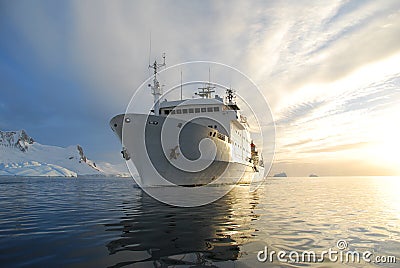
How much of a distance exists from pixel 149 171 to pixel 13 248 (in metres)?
16.6

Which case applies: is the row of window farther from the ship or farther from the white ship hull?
the white ship hull

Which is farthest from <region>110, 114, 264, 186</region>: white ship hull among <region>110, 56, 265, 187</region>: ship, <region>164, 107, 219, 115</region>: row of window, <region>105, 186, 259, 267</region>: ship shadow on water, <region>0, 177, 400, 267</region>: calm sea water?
<region>105, 186, 259, 267</region>: ship shadow on water

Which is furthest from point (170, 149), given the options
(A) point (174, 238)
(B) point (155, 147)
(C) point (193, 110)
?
(A) point (174, 238)

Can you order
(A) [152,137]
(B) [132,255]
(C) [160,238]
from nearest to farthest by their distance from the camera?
(B) [132,255]
(C) [160,238]
(A) [152,137]

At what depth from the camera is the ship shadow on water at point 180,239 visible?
17.0 ft

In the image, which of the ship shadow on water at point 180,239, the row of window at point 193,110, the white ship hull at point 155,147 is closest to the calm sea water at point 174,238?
the ship shadow on water at point 180,239

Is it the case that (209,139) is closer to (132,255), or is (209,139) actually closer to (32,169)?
(132,255)

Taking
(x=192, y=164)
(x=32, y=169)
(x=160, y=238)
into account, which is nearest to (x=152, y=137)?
(x=192, y=164)

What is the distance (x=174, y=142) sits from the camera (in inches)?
863

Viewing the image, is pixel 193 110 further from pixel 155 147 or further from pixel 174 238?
pixel 174 238

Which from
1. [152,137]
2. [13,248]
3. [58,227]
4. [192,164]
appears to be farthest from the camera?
[192,164]

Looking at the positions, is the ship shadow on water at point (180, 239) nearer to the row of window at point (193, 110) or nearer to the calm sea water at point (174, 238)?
the calm sea water at point (174, 238)

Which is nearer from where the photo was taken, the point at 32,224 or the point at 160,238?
the point at 160,238

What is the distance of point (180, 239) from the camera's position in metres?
6.76
